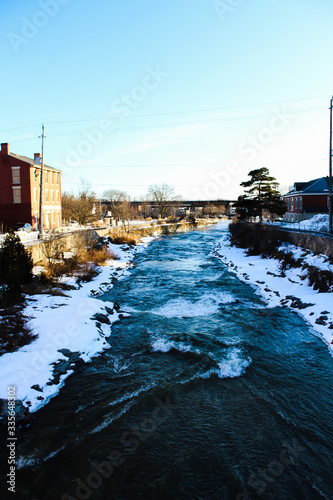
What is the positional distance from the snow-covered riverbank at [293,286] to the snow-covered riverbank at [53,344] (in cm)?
823

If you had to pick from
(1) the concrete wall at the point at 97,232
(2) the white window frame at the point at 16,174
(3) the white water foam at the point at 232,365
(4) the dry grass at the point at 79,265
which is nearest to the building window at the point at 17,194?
(2) the white window frame at the point at 16,174

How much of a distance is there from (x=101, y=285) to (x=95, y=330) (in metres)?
7.73

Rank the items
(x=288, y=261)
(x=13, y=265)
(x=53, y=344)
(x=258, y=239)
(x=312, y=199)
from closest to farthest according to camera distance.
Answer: (x=53, y=344) → (x=13, y=265) → (x=288, y=261) → (x=258, y=239) → (x=312, y=199)

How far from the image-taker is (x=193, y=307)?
15.2m

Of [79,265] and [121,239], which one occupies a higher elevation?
[121,239]

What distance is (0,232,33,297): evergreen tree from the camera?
43.5ft

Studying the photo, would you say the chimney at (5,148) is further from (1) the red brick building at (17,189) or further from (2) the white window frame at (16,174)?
(2) the white window frame at (16,174)

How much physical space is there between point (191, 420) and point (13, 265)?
437 inches

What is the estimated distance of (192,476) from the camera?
5.73 metres

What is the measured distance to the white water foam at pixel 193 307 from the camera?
14.2 metres

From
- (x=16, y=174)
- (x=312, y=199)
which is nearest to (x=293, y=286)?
(x=312, y=199)

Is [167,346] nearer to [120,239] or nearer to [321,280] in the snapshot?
[321,280]

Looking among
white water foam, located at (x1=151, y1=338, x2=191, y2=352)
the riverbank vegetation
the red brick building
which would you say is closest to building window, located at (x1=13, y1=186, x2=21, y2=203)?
the red brick building

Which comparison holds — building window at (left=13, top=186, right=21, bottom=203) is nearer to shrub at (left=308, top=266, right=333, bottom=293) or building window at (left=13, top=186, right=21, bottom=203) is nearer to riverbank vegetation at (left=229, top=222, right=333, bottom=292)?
riverbank vegetation at (left=229, top=222, right=333, bottom=292)
